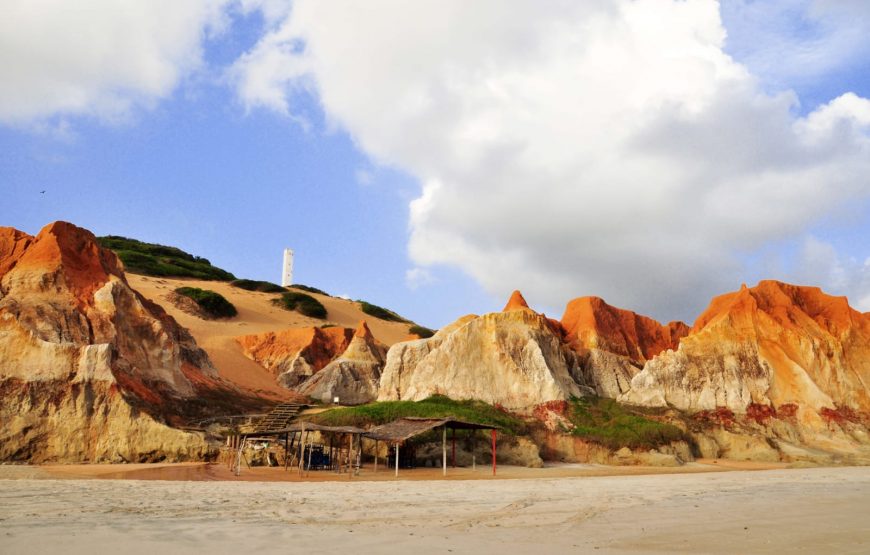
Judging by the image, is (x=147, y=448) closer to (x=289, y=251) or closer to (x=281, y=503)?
(x=281, y=503)

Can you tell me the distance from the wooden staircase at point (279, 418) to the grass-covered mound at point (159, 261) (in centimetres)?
6117

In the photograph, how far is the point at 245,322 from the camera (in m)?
77.9

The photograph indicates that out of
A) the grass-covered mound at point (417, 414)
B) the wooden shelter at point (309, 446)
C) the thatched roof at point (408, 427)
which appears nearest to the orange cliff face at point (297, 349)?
the grass-covered mound at point (417, 414)

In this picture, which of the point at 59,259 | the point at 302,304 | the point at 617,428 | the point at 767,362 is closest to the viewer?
the point at 59,259

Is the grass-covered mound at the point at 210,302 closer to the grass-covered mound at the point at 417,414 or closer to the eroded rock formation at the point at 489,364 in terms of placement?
the eroded rock formation at the point at 489,364

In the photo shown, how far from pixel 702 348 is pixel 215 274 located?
82.5 meters

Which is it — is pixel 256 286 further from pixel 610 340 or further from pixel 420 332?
pixel 610 340

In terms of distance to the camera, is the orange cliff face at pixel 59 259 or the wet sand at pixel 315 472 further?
the orange cliff face at pixel 59 259

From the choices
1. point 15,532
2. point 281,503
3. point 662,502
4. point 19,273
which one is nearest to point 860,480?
point 662,502

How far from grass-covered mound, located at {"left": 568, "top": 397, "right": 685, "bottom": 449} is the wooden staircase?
45.6ft

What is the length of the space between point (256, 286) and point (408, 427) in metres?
75.3

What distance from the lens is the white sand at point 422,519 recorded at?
7621mm

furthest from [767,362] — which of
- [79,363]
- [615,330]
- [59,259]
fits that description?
[59,259]

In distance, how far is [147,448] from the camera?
24.2 meters
